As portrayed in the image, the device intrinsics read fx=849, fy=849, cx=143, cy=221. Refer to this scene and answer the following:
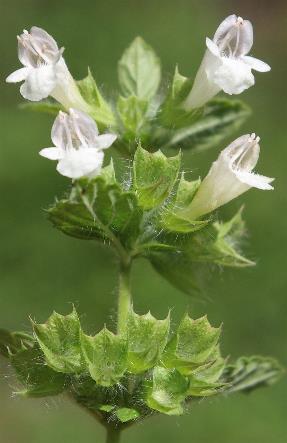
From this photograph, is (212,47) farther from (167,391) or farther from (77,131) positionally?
(167,391)

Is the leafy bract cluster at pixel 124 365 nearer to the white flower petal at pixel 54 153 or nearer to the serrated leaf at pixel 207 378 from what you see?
Result: the serrated leaf at pixel 207 378

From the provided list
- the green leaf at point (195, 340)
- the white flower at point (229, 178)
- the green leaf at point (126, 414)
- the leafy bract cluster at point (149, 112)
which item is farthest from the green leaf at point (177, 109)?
the green leaf at point (126, 414)

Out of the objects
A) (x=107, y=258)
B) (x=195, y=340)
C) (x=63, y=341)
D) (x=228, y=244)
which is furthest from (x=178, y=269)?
(x=107, y=258)

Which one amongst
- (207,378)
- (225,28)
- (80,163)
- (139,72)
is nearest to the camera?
(80,163)

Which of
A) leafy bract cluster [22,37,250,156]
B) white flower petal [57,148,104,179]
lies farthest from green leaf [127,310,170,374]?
leafy bract cluster [22,37,250,156]

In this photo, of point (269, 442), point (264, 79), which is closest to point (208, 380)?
point (269, 442)

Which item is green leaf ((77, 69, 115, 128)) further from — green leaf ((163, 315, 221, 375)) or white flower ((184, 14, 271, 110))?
green leaf ((163, 315, 221, 375))

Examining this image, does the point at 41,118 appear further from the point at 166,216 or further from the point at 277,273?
the point at 166,216
